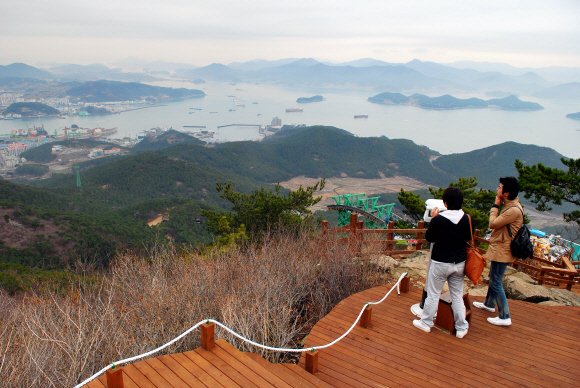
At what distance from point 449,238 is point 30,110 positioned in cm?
20413

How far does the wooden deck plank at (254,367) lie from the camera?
2650 millimetres

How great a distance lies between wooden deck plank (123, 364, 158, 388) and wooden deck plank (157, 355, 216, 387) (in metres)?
0.19

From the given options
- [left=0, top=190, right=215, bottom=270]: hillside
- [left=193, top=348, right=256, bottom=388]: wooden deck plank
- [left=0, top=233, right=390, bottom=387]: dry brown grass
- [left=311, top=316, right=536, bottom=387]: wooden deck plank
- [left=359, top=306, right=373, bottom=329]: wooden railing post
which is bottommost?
[left=0, top=190, right=215, bottom=270]: hillside

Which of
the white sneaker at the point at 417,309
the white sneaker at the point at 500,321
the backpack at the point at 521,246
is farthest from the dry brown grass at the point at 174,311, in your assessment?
the backpack at the point at 521,246

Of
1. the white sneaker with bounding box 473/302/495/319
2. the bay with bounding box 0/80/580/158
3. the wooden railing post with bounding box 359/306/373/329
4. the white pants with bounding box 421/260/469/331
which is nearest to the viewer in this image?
the white pants with bounding box 421/260/469/331

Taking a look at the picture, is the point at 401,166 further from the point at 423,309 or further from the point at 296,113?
the point at 296,113

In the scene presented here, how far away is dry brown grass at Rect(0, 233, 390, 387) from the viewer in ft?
10.6

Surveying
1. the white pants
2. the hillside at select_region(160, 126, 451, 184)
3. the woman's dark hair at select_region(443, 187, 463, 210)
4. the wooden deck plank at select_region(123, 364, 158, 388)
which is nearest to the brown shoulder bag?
the white pants

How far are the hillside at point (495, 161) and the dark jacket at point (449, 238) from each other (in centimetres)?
7827

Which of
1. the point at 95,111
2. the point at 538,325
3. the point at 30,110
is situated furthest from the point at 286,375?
the point at 95,111

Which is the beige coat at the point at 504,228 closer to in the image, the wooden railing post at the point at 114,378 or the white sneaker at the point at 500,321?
the white sneaker at the point at 500,321

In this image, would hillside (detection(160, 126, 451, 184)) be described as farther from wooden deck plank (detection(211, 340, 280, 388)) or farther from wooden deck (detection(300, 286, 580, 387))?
wooden deck plank (detection(211, 340, 280, 388))

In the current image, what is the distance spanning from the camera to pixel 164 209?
3762cm

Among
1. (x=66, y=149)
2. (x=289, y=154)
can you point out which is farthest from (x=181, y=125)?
(x=289, y=154)
